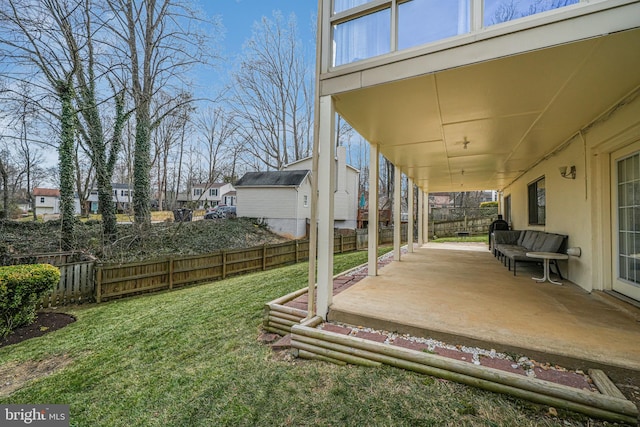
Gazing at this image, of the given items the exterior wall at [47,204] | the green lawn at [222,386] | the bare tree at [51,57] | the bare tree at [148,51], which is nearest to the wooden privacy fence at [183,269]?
the green lawn at [222,386]

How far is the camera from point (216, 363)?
9.41 ft

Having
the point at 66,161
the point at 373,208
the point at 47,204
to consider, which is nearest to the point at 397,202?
the point at 373,208

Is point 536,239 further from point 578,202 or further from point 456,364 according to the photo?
point 456,364

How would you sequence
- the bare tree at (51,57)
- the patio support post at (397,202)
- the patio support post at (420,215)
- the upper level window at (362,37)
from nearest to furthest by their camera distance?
1. the upper level window at (362,37)
2. the patio support post at (397,202)
3. the bare tree at (51,57)
4. the patio support post at (420,215)

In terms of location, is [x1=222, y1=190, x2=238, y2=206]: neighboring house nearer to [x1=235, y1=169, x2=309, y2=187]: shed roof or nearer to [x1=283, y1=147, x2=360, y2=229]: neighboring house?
[x1=283, y1=147, x2=360, y2=229]: neighboring house

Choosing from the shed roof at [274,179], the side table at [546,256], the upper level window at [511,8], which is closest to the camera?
the upper level window at [511,8]

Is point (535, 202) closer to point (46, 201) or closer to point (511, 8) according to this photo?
point (511, 8)

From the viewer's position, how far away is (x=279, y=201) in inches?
661

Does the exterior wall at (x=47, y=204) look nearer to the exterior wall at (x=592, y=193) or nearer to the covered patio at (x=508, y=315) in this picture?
the covered patio at (x=508, y=315)

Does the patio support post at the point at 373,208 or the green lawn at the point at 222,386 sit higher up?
the patio support post at the point at 373,208

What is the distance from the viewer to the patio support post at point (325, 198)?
316cm

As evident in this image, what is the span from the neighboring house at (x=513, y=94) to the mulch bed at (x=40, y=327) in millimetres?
5195

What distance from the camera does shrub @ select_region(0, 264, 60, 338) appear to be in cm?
452

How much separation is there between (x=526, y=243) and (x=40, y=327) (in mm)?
10075
